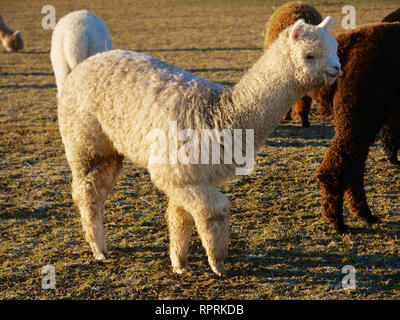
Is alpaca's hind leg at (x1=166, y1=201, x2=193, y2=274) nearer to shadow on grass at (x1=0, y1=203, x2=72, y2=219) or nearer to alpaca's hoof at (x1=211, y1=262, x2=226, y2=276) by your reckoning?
alpaca's hoof at (x1=211, y1=262, x2=226, y2=276)

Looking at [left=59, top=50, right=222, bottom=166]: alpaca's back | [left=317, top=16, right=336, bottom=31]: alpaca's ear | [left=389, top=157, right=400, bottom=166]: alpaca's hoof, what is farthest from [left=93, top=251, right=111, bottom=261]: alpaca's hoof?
[left=389, top=157, right=400, bottom=166]: alpaca's hoof

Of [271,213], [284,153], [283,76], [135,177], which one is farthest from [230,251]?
[284,153]

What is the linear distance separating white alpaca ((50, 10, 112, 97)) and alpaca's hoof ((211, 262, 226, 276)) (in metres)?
3.86

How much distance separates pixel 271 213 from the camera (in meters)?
4.43

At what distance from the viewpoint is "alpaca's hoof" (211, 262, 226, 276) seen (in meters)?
3.39

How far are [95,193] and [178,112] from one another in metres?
0.94

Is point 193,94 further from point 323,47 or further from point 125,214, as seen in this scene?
point 125,214

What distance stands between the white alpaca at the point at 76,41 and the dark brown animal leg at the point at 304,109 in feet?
8.54

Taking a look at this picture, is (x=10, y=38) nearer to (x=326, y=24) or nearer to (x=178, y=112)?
(x=178, y=112)

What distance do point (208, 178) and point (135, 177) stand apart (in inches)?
94.4

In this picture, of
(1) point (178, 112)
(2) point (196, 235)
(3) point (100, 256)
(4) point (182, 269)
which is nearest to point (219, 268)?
(4) point (182, 269)

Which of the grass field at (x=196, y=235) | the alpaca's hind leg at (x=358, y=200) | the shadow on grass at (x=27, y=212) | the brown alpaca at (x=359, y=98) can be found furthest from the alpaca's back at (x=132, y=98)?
the alpaca's hind leg at (x=358, y=200)

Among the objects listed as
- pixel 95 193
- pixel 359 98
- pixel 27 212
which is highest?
pixel 359 98

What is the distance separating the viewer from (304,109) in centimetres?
661
